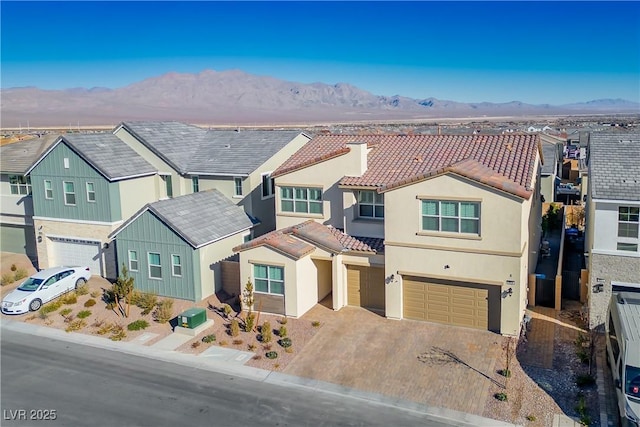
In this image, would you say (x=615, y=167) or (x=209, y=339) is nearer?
(x=615, y=167)

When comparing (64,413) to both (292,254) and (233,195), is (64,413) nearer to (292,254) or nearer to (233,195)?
(292,254)

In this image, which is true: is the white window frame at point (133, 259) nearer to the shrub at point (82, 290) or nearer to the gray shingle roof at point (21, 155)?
the shrub at point (82, 290)

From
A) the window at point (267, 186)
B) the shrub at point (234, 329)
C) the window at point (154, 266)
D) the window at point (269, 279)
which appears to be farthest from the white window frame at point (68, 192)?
the shrub at point (234, 329)

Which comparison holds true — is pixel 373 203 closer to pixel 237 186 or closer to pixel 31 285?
pixel 237 186

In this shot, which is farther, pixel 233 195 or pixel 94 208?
pixel 233 195

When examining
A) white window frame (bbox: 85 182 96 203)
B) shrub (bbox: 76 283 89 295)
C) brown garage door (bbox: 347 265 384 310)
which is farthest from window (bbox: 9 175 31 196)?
brown garage door (bbox: 347 265 384 310)

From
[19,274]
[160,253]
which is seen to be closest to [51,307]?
[160,253]

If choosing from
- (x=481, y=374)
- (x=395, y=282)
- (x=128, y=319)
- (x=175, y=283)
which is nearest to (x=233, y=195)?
(x=175, y=283)
